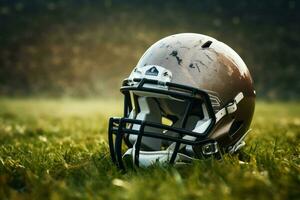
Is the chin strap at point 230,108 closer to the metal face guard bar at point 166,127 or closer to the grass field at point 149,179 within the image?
the metal face guard bar at point 166,127

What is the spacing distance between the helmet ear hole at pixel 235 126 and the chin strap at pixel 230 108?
0.43ft

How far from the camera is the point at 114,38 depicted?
21641mm

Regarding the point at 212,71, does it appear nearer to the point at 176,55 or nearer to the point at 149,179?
the point at 176,55

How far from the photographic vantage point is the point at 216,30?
21438mm

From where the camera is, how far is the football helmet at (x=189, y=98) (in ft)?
7.89

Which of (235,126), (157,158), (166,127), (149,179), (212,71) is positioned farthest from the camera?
(235,126)

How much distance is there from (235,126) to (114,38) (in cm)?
1924

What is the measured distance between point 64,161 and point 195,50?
3.41 ft

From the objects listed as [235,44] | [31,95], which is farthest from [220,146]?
[235,44]

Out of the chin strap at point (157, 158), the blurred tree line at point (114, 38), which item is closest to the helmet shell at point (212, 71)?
the chin strap at point (157, 158)

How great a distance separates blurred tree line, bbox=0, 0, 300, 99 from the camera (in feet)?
61.1

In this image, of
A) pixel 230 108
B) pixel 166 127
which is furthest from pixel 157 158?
pixel 230 108

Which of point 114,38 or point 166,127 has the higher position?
point 166,127

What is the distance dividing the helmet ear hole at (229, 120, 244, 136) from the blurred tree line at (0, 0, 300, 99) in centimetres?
1543
